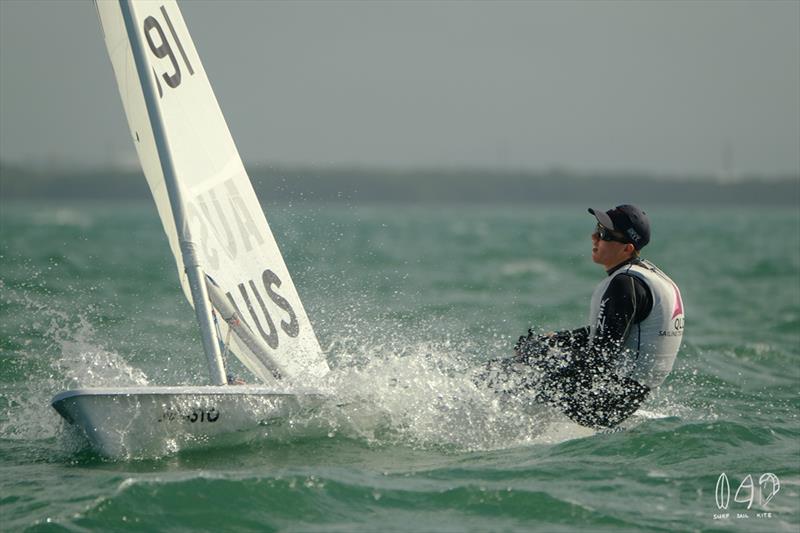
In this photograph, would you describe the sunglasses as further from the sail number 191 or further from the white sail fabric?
the sail number 191

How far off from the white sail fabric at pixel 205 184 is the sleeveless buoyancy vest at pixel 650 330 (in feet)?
5.70

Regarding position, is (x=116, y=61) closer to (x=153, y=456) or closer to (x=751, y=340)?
(x=153, y=456)

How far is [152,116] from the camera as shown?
5.50 metres

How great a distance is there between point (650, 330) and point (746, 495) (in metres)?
0.96

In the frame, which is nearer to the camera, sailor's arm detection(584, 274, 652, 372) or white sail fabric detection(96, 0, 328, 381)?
sailor's arm detection(584, 274, 652, 372)

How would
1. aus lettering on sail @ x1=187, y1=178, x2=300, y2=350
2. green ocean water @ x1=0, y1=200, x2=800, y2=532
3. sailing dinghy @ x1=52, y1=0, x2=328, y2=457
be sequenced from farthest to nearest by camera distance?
aus lettering on sail @ x1=187, y1=178, x2=300, y2=350
sailing dinghy @ x1=52, y1=0, x2=328, y2=457
green ocean water @ x1=0, y1=200, x2=800, y2=532

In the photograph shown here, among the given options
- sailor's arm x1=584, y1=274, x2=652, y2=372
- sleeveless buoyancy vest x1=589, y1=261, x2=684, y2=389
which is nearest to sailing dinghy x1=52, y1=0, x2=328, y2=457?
sailor's arm x1=584, y1=274, x2=652, y2=372

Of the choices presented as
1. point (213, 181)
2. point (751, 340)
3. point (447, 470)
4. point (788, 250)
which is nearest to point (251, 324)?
point (213, 181)

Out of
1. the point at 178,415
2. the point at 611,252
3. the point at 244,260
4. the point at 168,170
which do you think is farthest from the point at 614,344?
the point at 168,170

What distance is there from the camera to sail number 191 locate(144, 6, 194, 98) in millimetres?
5738

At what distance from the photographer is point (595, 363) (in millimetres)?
5258

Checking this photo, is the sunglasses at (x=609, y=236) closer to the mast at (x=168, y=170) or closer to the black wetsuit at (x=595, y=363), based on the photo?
the black wetsuit at (x=595, y=363)

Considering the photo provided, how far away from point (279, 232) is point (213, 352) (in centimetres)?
258

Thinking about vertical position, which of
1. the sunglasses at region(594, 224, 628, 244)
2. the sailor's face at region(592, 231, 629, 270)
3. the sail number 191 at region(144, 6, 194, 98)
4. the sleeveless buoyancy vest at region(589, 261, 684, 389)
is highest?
the sail number 191 at region(144, 6, 194, 98)
